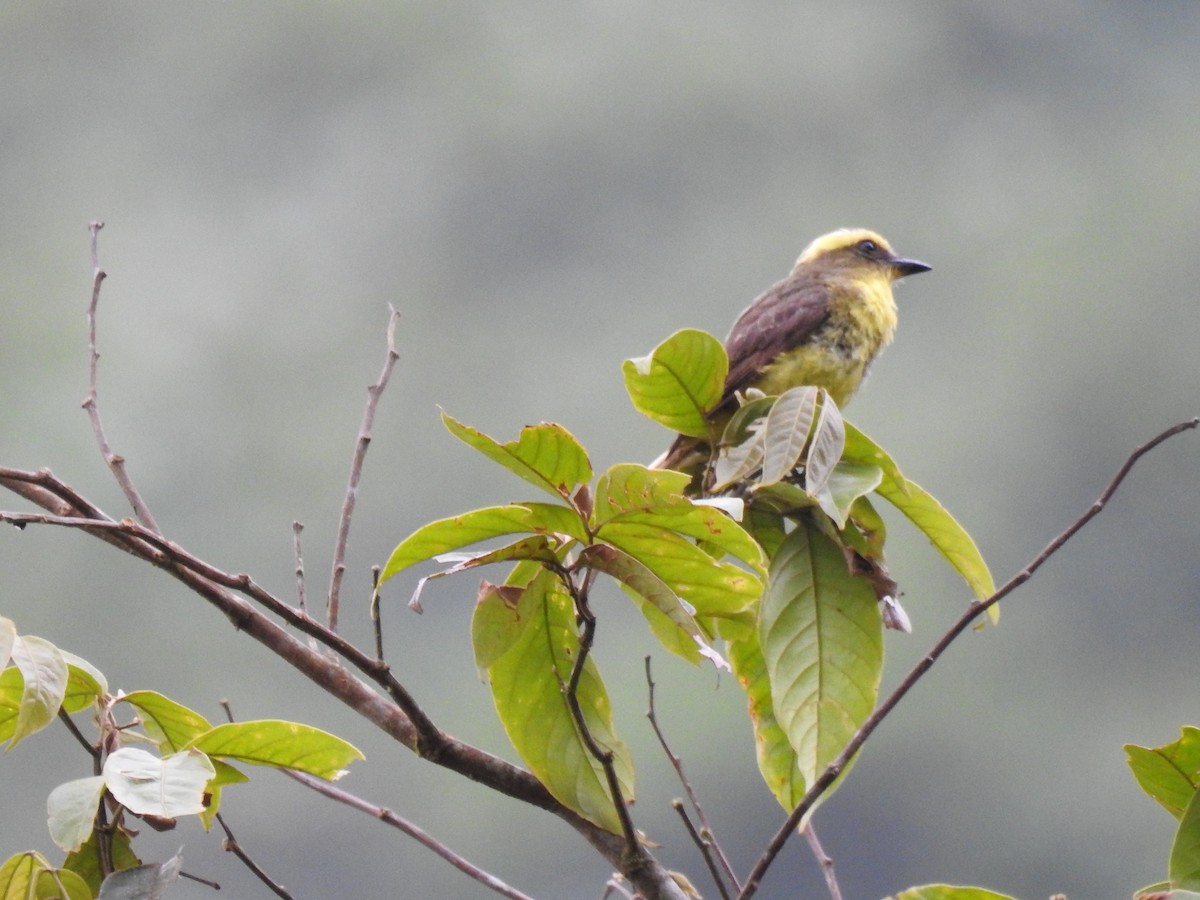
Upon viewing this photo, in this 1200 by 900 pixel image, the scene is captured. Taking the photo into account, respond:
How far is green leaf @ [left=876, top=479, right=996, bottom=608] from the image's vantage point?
1.78 metres

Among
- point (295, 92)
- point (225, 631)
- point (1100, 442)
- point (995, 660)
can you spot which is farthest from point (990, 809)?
point (295, 92)

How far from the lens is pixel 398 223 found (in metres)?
34.6

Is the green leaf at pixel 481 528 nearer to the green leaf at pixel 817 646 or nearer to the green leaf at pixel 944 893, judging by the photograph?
the green leaf at pixel 817 646

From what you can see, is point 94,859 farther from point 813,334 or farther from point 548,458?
point 813,334

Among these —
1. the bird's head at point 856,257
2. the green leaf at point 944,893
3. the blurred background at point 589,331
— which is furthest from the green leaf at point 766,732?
the blurred background at point 589,331

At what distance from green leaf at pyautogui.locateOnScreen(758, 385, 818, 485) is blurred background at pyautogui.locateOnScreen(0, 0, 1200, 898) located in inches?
514

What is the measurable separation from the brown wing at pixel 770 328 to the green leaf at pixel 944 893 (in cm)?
205

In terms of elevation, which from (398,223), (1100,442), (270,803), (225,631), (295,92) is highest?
(295,92)

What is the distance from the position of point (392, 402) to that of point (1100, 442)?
12.4m

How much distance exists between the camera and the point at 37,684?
52.7 inches

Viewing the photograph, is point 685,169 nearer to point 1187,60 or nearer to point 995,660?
point 1187,60

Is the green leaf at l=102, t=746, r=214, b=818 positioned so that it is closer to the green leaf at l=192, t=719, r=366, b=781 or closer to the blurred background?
the green leaf at l=192, t=719, r=366, b=781

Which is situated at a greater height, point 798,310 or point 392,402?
point 798,310

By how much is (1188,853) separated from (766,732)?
50 centimetres
